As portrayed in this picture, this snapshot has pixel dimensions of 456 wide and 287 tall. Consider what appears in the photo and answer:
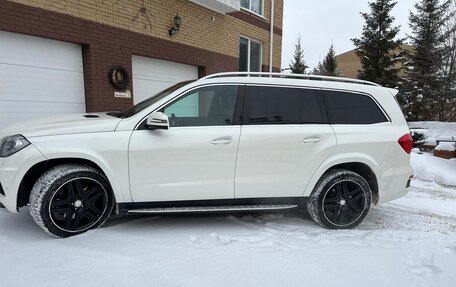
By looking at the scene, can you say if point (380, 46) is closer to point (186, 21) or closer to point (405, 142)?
point (186, 21)

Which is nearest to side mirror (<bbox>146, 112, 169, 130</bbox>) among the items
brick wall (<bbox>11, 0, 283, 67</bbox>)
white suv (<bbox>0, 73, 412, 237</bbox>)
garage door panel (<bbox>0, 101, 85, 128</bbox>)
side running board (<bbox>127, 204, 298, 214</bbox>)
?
white suv (<bbox>0, 73, 412, 237</bbox>)

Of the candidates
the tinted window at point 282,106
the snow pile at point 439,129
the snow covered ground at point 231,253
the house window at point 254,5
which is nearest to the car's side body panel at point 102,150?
the snow covered ground at point 231,253

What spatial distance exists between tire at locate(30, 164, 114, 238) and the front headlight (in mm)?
347

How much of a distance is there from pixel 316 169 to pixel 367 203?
0.75m

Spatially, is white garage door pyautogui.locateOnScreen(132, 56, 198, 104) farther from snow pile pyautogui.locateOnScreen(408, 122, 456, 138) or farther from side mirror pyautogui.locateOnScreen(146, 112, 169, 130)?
snow pile pyautogui.locateOnScreen(408, 122, 456, 138)

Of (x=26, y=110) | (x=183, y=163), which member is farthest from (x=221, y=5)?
(x=183, y=163)

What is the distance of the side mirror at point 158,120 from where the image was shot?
362 cm

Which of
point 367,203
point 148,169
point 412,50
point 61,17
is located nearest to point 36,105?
point 61,17

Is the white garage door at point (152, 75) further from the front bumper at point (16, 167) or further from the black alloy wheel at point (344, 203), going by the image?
the black alloy wheel at point (344, 203)

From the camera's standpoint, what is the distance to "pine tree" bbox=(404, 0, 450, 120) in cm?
2222

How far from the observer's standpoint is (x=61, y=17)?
6.64 meters

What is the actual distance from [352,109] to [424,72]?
2485 cm

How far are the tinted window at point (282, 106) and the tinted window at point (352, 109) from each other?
0.20 metres

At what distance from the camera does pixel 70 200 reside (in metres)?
3.62
